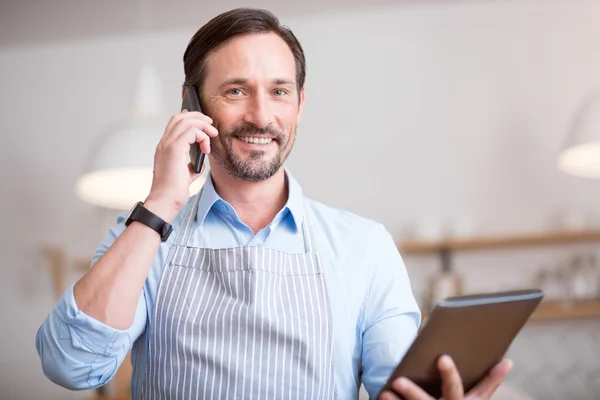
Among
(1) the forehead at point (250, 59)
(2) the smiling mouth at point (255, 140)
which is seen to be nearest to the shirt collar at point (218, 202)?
(2) the smiling mouth at point (255, 140)

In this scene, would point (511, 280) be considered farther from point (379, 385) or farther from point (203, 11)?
point (379, 385)

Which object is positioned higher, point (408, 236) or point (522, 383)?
point (408, 236)

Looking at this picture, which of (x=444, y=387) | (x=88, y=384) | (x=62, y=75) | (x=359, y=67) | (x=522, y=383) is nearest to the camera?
(x=444, y=387)

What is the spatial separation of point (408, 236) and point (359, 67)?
100cm

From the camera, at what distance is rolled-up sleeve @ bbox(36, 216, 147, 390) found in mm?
1128

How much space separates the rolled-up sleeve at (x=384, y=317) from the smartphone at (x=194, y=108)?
38 centimetres

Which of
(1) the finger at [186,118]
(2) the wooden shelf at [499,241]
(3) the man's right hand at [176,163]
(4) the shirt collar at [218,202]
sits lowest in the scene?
(2) the wooden shelf at [499,241]

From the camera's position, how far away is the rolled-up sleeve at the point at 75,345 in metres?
1.13

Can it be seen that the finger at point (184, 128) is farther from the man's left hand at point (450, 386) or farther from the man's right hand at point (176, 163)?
the man's left hand at point (450, 386)

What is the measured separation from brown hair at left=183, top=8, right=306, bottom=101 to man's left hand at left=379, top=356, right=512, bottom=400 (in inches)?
27.0

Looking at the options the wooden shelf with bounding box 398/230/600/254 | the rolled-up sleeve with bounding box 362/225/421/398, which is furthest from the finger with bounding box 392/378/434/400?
the wooden shelf with bounding box 398/230/600/254

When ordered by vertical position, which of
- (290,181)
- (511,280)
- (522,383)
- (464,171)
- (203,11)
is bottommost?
(522,383)

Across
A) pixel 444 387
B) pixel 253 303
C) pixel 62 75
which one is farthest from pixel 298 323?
pixel 62 75

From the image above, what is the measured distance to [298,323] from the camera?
124 centimetres
